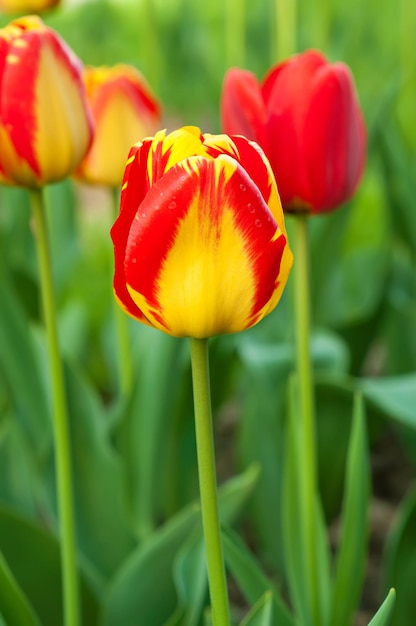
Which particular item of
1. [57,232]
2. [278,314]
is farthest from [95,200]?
[278,314]

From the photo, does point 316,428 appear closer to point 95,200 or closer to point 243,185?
point 243,185

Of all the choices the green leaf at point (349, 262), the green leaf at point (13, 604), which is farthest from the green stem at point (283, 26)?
the green leaf at point (13, 604)

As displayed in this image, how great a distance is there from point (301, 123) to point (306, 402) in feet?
0.72

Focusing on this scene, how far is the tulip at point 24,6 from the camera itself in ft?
4.12

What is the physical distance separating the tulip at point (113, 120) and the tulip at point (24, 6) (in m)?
0.32

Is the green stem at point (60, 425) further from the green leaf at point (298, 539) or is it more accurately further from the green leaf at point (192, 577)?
the green leaf at point (298, 539)

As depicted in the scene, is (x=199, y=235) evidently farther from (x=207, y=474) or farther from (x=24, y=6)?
(x=24, y=6)

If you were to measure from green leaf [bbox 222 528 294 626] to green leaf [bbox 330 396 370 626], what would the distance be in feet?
0.25

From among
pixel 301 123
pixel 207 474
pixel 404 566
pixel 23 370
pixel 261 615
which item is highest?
pixel 301 123

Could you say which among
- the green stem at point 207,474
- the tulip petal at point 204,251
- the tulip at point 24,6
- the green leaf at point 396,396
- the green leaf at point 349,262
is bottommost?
the green leaf at point 349,262

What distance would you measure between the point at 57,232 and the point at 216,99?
369 mm

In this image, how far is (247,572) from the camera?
73 centimetres

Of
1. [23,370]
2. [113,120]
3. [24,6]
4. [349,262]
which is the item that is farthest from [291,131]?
[349,262]

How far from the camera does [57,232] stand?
176 cm
